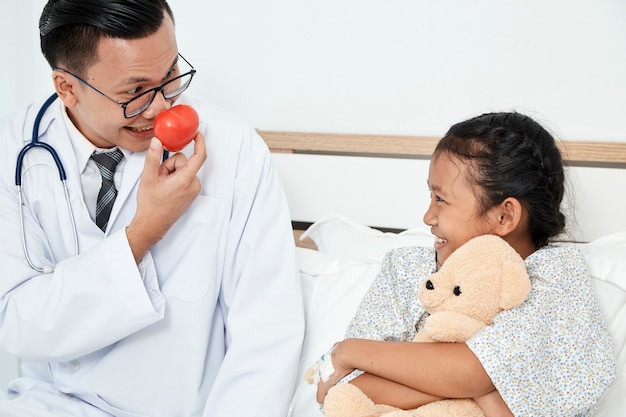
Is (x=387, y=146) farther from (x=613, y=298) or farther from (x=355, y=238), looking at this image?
(x=613, y=298)

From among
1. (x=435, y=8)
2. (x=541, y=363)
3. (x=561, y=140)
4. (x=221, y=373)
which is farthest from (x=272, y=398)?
(x=435, y=8)

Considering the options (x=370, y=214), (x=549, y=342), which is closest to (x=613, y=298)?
(x=549, y=342)

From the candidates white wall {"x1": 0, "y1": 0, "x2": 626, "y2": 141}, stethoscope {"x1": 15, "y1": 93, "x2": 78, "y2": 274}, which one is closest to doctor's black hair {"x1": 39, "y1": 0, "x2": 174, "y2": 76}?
stethoscope {"x1": 15, "y1": 93, "x2": 78, "y2": 274}

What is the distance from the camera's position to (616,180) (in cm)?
179

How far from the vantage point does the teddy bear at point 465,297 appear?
1.23 meters

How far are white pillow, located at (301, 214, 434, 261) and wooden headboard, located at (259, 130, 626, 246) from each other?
5.8 inches

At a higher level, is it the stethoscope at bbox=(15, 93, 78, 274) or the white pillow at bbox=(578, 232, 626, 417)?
the stethoscope at bbox=(15, 93, 78, 274)

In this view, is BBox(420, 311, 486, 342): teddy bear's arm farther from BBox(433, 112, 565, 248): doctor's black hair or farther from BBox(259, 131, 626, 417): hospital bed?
BBox(259, 131, 626, 417): hospital bed

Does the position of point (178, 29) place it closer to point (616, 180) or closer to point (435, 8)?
point (435, 8)

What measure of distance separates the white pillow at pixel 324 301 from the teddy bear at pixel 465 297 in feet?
1.26

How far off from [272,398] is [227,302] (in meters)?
0.28

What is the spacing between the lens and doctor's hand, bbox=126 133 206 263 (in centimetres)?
150

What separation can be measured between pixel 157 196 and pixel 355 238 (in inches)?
24.4

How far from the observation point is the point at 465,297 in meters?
1.24
